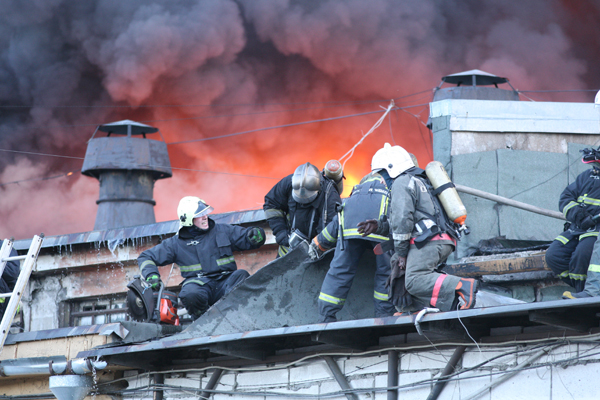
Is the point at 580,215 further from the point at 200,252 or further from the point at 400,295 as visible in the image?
the point at 200,252

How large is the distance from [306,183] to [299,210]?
1.47 ft

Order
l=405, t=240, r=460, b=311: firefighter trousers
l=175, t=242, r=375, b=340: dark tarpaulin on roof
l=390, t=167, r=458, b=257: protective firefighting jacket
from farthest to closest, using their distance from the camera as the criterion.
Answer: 1. l=175, t=242, r=375, b=340: dark tarpaulin on roof
2. l=390, t=167, r=458, b=257: protective firefighting jacket
3. l=405, t=240, r=460, b=311: firefighter trousers

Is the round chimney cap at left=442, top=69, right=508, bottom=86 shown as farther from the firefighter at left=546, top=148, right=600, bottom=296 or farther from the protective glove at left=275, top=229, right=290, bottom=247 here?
the firefighter at left=546, top=148, right=600, bottom=296

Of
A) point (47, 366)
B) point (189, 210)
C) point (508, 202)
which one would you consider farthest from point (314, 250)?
point (47, 366)

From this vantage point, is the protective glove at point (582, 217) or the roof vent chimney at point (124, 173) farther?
the roof vent chimney at point (124, 173)

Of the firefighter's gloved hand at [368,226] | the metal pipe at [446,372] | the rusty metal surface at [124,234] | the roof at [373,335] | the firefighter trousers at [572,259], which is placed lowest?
the metal pipe at [446,372]

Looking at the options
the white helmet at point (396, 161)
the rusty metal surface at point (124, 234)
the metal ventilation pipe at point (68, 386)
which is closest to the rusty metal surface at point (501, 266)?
the white helmet at point (396, 161)

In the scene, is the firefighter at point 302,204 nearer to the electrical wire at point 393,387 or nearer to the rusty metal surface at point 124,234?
the electrical wire at point 393,387

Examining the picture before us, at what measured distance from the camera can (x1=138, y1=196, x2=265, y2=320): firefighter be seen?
24.6 ft

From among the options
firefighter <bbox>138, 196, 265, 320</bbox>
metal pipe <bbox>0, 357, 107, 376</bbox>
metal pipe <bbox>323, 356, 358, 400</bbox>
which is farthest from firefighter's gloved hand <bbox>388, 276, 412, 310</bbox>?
metal pipe <bbox>0, 357, 107, 376</bbox>

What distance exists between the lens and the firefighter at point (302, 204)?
721 centimetres

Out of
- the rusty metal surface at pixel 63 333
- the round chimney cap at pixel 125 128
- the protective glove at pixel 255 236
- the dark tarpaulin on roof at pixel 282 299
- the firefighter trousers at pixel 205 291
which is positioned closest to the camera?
the dark tarpaulin on roof at pixel 282 299

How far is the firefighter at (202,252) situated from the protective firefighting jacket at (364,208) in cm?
162

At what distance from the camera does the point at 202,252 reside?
299 inches
